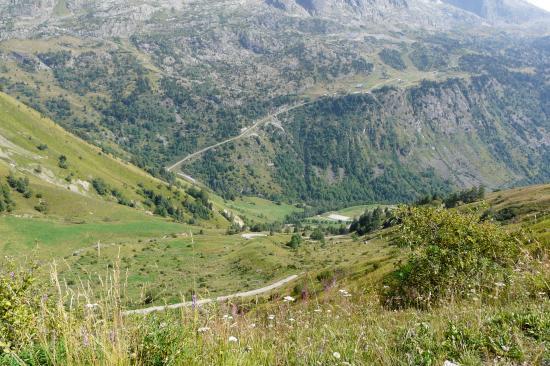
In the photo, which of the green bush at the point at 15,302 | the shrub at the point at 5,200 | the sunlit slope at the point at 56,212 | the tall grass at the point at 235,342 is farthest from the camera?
the shrub at the point at 5,200

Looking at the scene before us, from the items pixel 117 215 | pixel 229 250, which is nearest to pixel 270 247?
pixel 229 250

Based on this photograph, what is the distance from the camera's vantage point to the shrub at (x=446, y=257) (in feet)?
36.9

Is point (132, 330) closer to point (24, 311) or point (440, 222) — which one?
point (24, 311)

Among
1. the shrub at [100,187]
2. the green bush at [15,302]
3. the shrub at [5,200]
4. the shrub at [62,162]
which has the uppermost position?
the green bush at [15,302]

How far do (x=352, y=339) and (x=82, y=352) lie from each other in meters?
3.79

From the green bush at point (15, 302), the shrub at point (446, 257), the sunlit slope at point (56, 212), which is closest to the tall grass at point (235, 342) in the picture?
the green bush at point (15, 302)

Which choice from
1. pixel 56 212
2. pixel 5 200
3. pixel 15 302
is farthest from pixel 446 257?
pixel 56 212

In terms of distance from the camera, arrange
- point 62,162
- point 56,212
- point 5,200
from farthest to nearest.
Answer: point 62,162 → point 56,212 → point 5,200

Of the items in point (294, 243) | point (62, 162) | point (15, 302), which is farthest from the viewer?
point (62, 162)

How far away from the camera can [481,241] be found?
639 inches

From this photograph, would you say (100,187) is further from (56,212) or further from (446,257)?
(446,257)

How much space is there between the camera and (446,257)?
14.0 metres

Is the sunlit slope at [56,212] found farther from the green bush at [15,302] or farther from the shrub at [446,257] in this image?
the shrub at [446,257]

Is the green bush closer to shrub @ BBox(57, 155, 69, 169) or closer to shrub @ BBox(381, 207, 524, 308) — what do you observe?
shrub @ BBox(381, 207, 524, 308)
